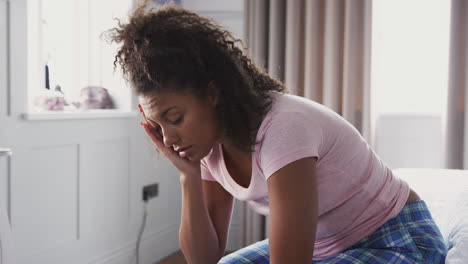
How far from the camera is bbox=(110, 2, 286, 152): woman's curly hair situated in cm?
98

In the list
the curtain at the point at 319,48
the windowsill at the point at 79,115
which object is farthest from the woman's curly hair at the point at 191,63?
the curtain at the point at 319,48

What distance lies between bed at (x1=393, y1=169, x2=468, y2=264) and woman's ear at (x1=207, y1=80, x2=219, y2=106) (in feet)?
1.86

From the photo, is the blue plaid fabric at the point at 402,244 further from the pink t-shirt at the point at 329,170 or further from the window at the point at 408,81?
the window at the point at 408,81

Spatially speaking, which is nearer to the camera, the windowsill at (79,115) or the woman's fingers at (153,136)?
the woman's fingers at (153,136)

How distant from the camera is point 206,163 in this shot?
4.09 ft

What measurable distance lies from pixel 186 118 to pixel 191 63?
11 centimetres

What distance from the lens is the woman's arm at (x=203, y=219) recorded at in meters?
1.26

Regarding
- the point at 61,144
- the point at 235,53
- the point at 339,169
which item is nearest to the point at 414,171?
the point at 339,169

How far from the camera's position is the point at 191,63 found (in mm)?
992

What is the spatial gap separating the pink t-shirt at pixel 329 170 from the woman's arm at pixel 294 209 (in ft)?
0.05

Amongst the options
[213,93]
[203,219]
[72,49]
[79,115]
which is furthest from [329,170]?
[72,49]

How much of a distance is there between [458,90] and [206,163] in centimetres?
170

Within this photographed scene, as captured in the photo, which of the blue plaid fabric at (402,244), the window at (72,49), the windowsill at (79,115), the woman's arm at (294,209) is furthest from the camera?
the window at (72,49)

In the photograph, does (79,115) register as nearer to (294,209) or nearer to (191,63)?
(191,63)
